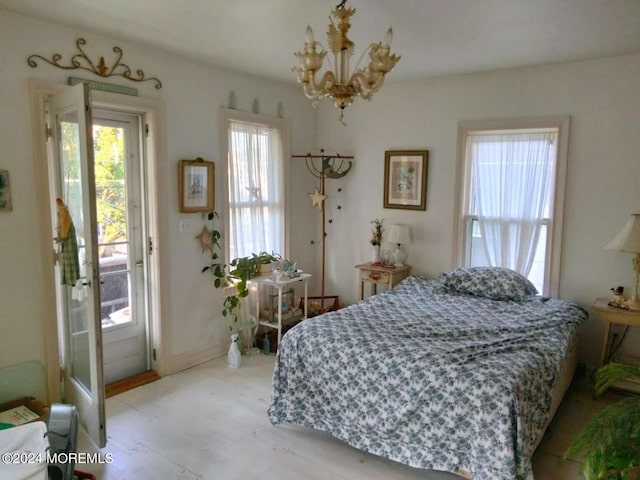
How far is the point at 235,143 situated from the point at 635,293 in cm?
345

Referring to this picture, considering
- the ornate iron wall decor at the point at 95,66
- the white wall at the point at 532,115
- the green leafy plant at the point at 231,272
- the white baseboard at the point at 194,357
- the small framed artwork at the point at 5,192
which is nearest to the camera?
the small framed artwork at the point at 5,192

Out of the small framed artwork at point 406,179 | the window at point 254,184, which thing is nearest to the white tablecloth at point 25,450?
the window at point 254,184

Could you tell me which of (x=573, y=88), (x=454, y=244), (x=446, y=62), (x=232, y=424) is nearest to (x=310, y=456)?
(x=232, y=424)

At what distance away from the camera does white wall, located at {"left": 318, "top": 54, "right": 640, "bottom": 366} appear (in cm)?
360

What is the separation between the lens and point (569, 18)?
8.79 ft

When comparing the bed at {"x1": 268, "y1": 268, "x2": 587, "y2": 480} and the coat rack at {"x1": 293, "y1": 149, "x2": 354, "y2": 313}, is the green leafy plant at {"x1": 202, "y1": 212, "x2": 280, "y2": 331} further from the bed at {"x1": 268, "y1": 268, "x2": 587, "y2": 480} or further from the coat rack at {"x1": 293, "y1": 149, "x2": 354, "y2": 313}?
the bed at {"x1": 268, "y1": 268, "x2": 587, "y2": 480}

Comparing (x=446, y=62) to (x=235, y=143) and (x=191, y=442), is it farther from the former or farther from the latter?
(x=191, y=442)

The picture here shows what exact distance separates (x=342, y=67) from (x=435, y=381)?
1673 mm

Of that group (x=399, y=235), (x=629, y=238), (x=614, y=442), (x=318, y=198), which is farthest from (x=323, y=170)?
(x=614, y=442)

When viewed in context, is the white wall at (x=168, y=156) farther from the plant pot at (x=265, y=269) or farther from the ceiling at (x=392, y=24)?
the plant pot at (x=265, y=269)

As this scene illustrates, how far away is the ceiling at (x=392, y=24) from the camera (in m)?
2.54

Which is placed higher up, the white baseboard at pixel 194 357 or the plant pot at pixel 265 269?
the plant pot at pixel 265 269

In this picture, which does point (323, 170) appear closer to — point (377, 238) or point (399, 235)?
point (377, 238)

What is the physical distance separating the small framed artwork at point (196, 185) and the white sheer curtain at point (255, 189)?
28cm
